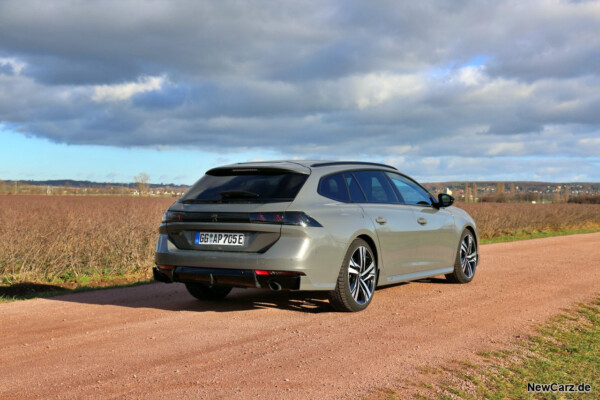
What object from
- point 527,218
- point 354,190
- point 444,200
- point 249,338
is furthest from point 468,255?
point 527,218

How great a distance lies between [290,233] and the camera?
646cm

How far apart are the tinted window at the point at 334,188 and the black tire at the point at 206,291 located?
1.95 metres

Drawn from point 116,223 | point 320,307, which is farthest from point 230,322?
point 116,223

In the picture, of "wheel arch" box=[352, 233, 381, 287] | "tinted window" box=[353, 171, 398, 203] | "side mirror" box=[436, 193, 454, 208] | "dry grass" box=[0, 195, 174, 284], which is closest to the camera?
"wheel arch" box=[352, 233, 381, 287]

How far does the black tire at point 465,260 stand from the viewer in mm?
9539

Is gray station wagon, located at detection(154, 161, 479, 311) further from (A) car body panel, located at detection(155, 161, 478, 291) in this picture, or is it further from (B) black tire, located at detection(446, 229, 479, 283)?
(B) black tire, located at detection(446, 229, 479, 283)

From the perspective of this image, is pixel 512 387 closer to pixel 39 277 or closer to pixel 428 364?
pixel 428 364

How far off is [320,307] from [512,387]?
10.3 feet

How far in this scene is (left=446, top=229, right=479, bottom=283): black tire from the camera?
31.3ft

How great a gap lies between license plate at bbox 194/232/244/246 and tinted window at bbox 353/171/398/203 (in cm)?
184

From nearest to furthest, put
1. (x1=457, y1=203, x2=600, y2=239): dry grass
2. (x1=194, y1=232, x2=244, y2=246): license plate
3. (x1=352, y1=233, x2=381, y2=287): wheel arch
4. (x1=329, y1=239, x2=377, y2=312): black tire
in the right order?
(x1=194, y1=232, x2=244, y2=246): license plate → (x1=329, y1=239, x2=377, y2=312): black tire → (x1=352, y1=233, x2=381, y2=287): wheel arch → (x1=457, y1=203, x2=600, y2=239): dry grass

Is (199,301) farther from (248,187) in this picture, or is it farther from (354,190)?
(354,190)

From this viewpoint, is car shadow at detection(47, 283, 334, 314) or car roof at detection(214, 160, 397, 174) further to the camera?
car shadow at detection(47, 283, 334, 314)

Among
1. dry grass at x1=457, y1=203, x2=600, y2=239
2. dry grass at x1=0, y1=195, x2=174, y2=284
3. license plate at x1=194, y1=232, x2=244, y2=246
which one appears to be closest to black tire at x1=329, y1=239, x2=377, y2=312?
license plate at x1=194, y1=232, x2=244, y2=246
